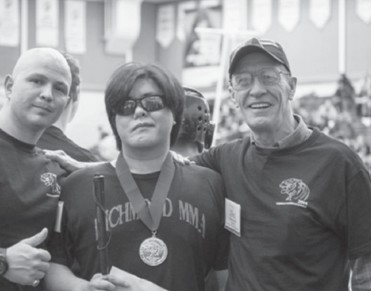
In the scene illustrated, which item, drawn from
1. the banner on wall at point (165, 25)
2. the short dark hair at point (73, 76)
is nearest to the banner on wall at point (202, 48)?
the banner on wall at point (165, 25)

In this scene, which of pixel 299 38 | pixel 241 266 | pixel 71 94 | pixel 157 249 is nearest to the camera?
pixel 157 249

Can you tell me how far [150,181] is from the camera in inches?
105

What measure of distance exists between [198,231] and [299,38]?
14.3 metres

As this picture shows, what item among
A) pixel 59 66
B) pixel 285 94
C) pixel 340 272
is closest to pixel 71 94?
pixel 59 66

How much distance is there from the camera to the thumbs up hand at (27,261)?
2.44m

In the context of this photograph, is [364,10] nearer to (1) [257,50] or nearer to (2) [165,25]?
(2) [165,25]

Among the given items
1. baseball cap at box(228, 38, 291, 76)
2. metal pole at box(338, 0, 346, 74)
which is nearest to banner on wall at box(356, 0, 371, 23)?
metal pole at box(338, 0, 346, 74)

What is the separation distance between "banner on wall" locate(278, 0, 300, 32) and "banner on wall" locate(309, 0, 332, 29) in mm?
440

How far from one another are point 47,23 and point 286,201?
1677 cm

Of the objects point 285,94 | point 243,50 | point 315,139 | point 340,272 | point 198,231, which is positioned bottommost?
point 340,272

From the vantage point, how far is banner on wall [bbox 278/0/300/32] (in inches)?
648

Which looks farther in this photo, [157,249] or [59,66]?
[59,66]

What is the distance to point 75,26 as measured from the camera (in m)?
19.0

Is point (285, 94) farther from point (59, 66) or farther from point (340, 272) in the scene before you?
point (59, 66)
